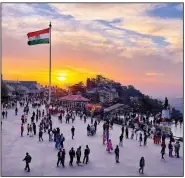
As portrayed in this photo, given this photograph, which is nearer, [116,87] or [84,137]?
[84,137]

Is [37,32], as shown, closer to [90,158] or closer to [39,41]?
[39,41]

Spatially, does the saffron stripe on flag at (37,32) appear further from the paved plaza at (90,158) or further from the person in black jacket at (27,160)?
the person in black jacket at (27,160)

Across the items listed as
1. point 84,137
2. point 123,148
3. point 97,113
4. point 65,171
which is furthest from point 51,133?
point 97,113

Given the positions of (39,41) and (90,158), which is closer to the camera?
(90,158)

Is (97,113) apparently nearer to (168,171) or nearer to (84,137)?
(84,137)

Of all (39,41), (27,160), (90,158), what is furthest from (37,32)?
(27,160)

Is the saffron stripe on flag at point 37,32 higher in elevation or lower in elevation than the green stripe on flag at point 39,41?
higher

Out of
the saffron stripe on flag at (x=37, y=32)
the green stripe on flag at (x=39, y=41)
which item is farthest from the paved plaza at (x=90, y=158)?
the saffron stripe on flag at (x=37, y=32)

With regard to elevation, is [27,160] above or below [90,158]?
above
